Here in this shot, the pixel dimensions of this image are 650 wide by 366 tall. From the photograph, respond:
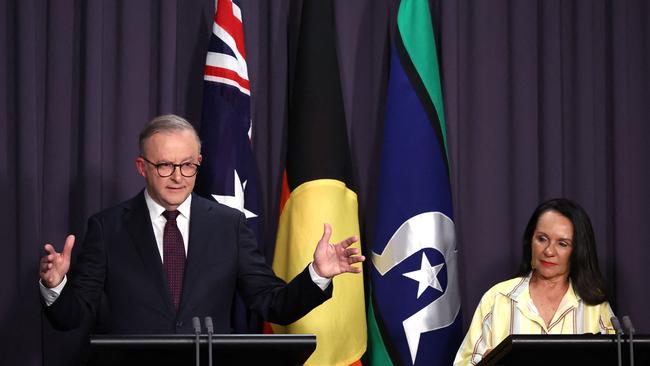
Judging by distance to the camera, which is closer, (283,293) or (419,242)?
(283,293)

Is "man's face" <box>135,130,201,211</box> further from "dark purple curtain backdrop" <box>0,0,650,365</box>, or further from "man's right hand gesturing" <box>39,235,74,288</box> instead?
"dark purple curtain backdrop" <box>0,0,650,365</box>

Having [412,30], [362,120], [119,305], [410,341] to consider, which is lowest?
[410,341]

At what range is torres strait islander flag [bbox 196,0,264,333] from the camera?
4.42m

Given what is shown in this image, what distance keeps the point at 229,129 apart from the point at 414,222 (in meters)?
0.92

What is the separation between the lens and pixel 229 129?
14.6 ft

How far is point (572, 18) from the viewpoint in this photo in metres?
5.18

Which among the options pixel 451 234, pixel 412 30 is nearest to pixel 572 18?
pixel 412 30

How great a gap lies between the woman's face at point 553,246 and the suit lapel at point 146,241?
1.58m

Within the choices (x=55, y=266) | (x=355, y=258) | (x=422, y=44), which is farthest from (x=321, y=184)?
(x=55, y=266)

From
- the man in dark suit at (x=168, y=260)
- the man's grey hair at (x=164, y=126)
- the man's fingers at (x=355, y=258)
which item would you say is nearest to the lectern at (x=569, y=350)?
the man's fingers at (x=355, y=258)

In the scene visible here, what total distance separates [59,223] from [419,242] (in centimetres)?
164

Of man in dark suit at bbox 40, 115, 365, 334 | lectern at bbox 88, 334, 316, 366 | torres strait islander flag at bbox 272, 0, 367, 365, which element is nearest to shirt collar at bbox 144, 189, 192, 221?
man in dark suit at bbox 40, 115, 365, 334

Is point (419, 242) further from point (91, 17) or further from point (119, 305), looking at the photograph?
point (91, 17)

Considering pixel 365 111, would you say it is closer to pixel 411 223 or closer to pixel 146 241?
pixel 411 223
